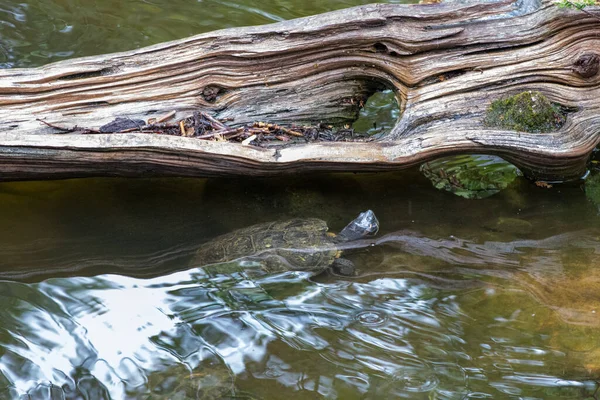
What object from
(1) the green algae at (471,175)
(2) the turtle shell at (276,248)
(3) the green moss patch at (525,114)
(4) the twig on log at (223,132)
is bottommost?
(2) the turtle shell at (276,248)

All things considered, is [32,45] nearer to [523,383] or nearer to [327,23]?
[327,23]

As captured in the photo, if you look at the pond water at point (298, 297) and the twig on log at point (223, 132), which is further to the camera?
the twig on log at point (223, 132)

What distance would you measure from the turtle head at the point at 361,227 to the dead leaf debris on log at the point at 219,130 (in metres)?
0.59

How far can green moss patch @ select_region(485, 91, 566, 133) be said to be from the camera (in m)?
4.27

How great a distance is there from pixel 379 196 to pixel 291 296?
4.30 feet

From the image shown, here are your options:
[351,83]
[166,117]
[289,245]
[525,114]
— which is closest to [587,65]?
[525,114]

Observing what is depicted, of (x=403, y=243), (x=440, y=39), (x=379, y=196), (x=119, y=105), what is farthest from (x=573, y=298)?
(x=119, y=105)

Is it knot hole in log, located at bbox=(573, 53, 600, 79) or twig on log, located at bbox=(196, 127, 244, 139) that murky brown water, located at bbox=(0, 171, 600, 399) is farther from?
knot hole in log, located at bbox=(573, 53, 600, 79)

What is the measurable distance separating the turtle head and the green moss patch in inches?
42.0

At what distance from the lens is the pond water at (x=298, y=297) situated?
3266mm

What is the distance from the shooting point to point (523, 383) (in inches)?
127

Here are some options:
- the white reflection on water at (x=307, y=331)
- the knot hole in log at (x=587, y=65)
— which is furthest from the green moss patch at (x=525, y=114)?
the white reflection on water at (x=307, y=331)

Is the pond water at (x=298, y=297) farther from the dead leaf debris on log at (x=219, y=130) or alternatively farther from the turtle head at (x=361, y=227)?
the dead leaf debris on log at (x=219, y=130)

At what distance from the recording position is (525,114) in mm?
4266
